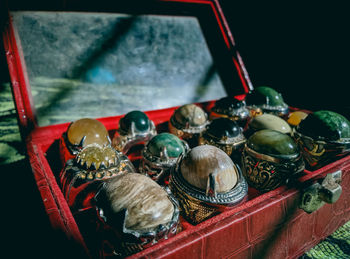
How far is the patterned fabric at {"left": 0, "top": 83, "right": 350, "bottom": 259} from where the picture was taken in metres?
0.99

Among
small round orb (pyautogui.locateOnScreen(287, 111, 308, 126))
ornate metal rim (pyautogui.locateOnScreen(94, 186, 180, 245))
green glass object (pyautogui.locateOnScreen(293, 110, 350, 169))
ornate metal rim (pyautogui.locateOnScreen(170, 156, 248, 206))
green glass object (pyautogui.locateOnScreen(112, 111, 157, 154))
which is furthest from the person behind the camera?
small round orb (pyautogui.locateOnScreen(287, 111, 308, 126))

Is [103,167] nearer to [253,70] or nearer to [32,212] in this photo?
[32,212]

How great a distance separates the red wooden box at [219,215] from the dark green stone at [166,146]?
26cm

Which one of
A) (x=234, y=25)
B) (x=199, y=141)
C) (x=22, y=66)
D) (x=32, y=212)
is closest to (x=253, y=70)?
(x=234, y=25)

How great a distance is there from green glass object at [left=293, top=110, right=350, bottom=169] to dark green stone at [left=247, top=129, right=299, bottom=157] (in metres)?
0.17

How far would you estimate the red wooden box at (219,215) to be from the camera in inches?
24.8

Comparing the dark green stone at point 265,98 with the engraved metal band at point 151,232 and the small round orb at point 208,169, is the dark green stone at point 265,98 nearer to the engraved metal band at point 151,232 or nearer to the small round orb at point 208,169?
the small round orb at point 208,169

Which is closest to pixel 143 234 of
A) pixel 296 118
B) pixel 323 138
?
pixel 323 138

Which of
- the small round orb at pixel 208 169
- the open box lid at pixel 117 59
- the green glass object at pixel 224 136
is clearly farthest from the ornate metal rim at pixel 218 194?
the open box lid at pixel 117 59

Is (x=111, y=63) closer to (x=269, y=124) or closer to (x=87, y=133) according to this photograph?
(x=87, y=133)

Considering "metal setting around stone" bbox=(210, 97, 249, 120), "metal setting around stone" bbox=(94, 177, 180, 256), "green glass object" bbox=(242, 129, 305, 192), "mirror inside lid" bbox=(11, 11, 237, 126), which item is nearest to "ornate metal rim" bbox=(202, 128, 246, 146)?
"green glass object" bbox=(242, 129, 305, 192)

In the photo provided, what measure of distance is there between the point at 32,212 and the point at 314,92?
221 centimetres

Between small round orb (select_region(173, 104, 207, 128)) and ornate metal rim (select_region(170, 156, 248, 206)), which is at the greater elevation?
small round orb (select_region(173, 104, 207, 128))

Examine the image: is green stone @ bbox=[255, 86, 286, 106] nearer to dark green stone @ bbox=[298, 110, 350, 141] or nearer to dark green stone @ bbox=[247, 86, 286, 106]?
dark green stone @ bbox=[247, 86, 286, 106]
